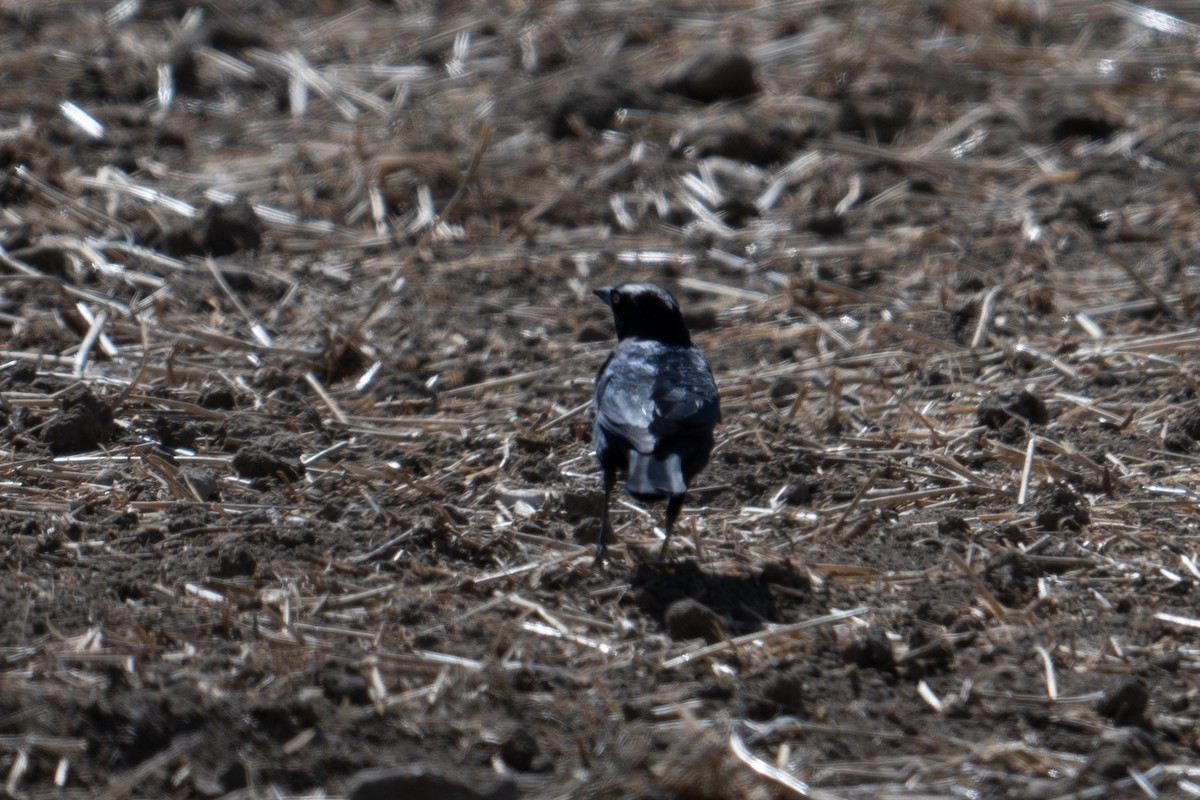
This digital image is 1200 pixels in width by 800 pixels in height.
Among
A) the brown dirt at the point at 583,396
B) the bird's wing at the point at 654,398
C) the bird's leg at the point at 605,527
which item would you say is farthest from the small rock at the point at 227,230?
the bird's leg at the point at 605,527

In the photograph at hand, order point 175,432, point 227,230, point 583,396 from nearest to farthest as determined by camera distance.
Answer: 1. point 175,432
2. point 583,396
3. point 227,230

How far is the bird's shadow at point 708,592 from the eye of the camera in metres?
4.91

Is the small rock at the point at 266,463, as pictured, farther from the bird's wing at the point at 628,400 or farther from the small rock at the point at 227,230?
the small rock at the point at 227,230

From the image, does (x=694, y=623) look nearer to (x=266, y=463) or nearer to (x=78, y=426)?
(x=266, y=463)

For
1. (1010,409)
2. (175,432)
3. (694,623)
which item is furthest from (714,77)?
(694,623)

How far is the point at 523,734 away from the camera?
4082 mm

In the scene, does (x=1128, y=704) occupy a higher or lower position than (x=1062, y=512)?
higher

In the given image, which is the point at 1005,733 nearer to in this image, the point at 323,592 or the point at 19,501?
the point at 323,592

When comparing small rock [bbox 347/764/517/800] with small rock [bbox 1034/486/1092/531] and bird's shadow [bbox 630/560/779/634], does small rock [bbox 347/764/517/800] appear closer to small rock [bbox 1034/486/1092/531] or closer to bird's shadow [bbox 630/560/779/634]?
bird's shadow [bbox 630/560/779/634]

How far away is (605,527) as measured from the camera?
536cm

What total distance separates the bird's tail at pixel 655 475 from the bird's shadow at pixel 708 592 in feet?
1.05

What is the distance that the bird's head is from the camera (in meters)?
6.31

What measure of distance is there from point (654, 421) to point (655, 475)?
0.91 ft

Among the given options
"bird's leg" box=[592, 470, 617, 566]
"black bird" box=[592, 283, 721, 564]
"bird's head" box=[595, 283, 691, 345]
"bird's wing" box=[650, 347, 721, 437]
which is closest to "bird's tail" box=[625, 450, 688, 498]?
"black bird" box=[592, 283, 721, 564]
